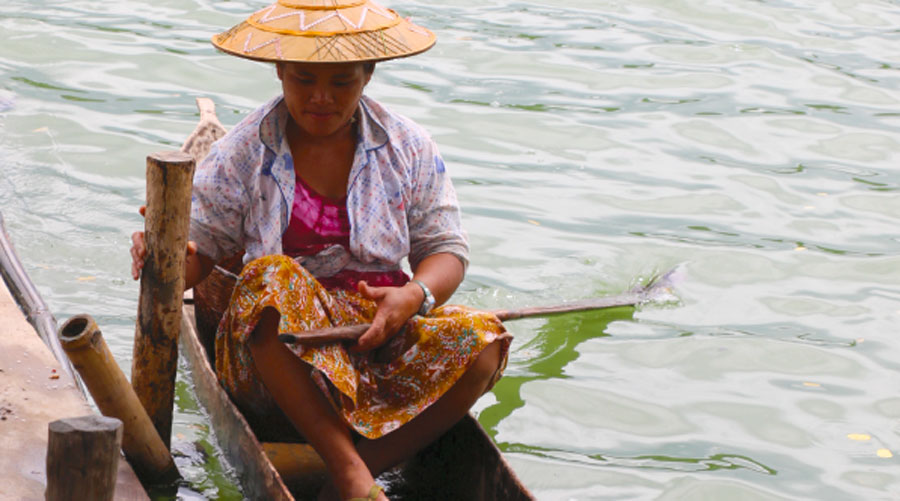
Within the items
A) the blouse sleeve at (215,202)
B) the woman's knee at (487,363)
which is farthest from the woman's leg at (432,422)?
the blouse sleeve at (215,202)

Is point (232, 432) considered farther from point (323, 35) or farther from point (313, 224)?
point (323, 35)

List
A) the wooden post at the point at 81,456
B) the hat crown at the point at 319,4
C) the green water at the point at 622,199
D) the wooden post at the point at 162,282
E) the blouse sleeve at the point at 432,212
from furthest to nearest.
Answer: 1. the green water at the point at 622,199
2. the blouse sleeve at the point at 432,212
3. the hat crown at the point at 319,4
4. the wooden post at the point at 162,282
5. the wooden post at the point at 81,456

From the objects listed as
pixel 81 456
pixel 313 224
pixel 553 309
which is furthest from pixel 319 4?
pixel 553 309

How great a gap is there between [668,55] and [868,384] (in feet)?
15.7

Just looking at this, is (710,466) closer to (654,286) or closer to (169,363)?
(654,286)

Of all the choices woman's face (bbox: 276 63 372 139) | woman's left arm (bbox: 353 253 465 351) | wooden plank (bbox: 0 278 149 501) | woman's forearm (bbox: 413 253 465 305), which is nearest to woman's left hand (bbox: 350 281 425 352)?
woman's left arm (bbox: 353 253 465 351)

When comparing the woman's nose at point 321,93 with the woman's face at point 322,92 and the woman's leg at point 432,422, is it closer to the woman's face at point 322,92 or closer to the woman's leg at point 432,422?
the woman's face at point 322,92

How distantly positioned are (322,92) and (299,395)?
2.63 ft

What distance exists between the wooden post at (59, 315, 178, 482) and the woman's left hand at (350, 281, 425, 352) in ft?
1.95

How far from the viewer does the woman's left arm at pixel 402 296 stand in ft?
10.3

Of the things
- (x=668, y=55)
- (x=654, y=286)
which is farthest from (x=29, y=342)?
(x=668, y=55)

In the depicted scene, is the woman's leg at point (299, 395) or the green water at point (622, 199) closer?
the woman's leg at point (299, 395)

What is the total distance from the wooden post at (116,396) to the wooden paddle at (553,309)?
0.44 meters

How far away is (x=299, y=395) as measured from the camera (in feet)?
10.3
